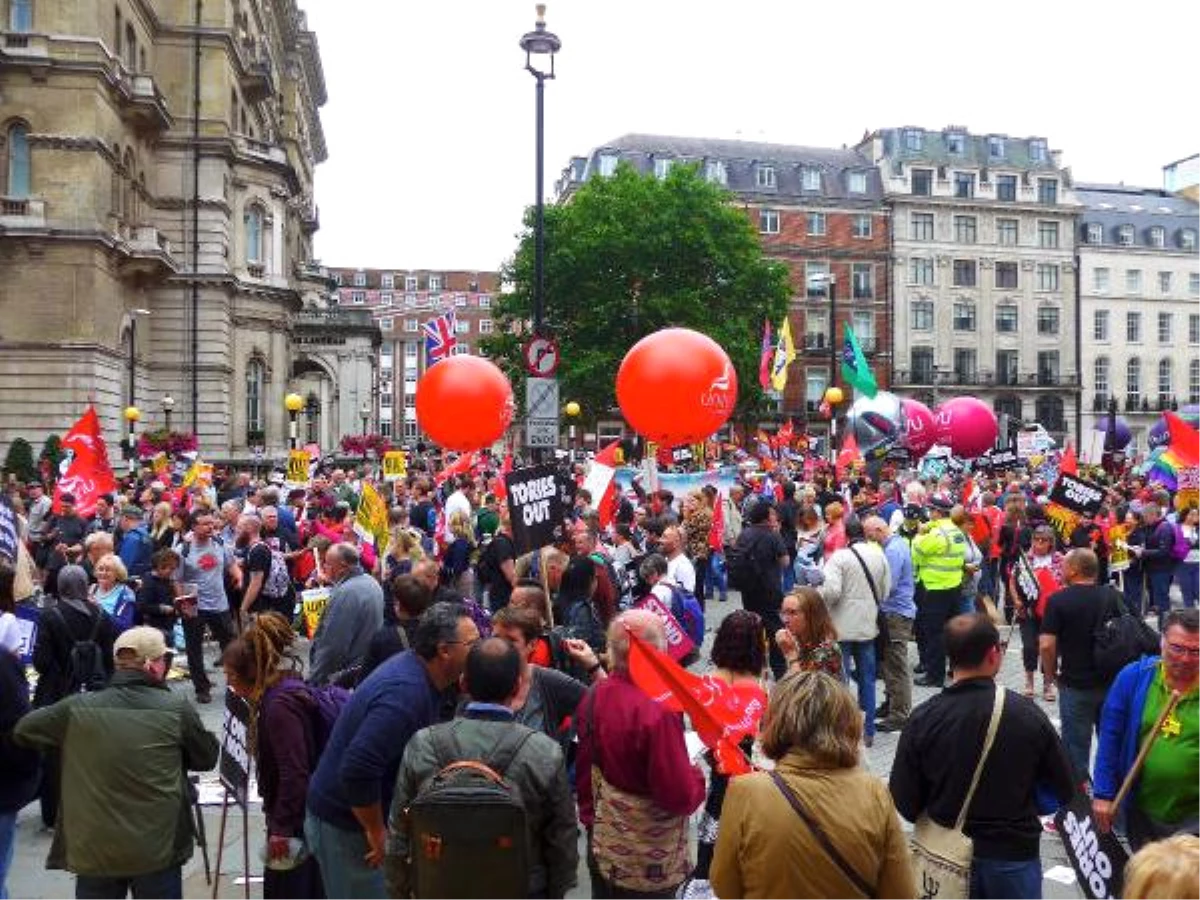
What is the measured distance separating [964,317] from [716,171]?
18841 mm

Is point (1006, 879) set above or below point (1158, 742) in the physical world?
below

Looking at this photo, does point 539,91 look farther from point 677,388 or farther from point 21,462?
point 21,462

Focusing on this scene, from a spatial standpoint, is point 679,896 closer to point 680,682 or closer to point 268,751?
point 680,682

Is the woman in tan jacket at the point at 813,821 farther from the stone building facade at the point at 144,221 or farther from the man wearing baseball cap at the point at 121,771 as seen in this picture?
the stone building facade at the point at 144,221

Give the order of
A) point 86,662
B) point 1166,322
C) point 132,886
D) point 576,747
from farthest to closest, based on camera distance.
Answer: point 1166,322 < point 86,662 < point 576,747 < point 132,886

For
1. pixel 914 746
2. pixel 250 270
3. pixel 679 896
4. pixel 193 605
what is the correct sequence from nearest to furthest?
pixel 914 746 < pixel 679 896 < pixel 193 605 < pixel 250 270

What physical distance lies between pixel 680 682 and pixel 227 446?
1634 inches

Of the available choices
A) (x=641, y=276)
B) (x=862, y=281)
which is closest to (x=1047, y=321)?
(x=862, y=281)

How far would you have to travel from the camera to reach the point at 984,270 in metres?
76.1

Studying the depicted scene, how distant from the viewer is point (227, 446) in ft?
144

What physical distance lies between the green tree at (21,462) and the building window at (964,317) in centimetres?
5966

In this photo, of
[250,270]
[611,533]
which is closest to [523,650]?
[611,533]

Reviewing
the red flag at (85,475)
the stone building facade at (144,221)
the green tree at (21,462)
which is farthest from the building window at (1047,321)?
the red flag at (85,475)

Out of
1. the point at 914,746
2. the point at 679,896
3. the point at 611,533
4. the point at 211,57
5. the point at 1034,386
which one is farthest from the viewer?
the point at 1034,386
